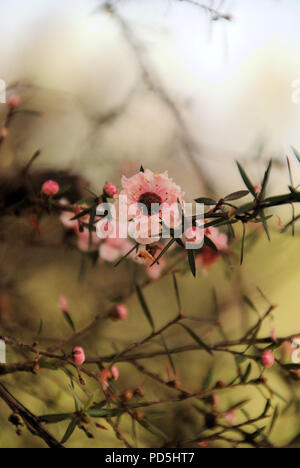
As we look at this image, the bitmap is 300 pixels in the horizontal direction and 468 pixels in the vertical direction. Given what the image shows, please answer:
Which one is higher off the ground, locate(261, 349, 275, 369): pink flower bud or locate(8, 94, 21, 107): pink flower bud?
locate(8, 94, 21, 107): pink flower bud

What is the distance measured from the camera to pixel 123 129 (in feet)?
2.71

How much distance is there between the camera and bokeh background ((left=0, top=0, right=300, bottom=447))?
782 millimetres

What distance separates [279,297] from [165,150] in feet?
1.28

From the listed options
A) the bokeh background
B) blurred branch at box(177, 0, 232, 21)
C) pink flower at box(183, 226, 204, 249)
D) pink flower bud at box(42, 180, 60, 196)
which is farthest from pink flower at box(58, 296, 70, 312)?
blurred branch at box(177, 0, 232, 21)

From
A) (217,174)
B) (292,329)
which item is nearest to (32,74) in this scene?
(217,174)

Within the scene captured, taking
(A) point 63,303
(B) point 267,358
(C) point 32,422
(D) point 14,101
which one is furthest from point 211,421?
(D) point 14,101

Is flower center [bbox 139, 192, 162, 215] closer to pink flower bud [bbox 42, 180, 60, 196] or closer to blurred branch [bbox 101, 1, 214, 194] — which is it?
pink flower bud [bbox 42, 180, 60, 196]

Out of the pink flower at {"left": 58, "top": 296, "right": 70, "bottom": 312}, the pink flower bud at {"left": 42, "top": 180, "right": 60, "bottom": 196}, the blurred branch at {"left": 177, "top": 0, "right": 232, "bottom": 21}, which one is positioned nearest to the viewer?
the pink flower bud at {"left": 42, "top": 180, "right": 60, "bottom": 196}

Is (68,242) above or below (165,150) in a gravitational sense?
below

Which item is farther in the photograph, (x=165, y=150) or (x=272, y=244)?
(x=272, y=244)

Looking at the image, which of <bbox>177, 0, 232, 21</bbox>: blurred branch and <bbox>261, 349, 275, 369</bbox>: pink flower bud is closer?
<bbox>261, 349, 275, 369</bbox>: pink flower bud

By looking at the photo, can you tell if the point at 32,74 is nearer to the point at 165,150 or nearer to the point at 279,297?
the point at 165,150

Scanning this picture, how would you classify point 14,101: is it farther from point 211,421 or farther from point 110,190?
point 211,421
